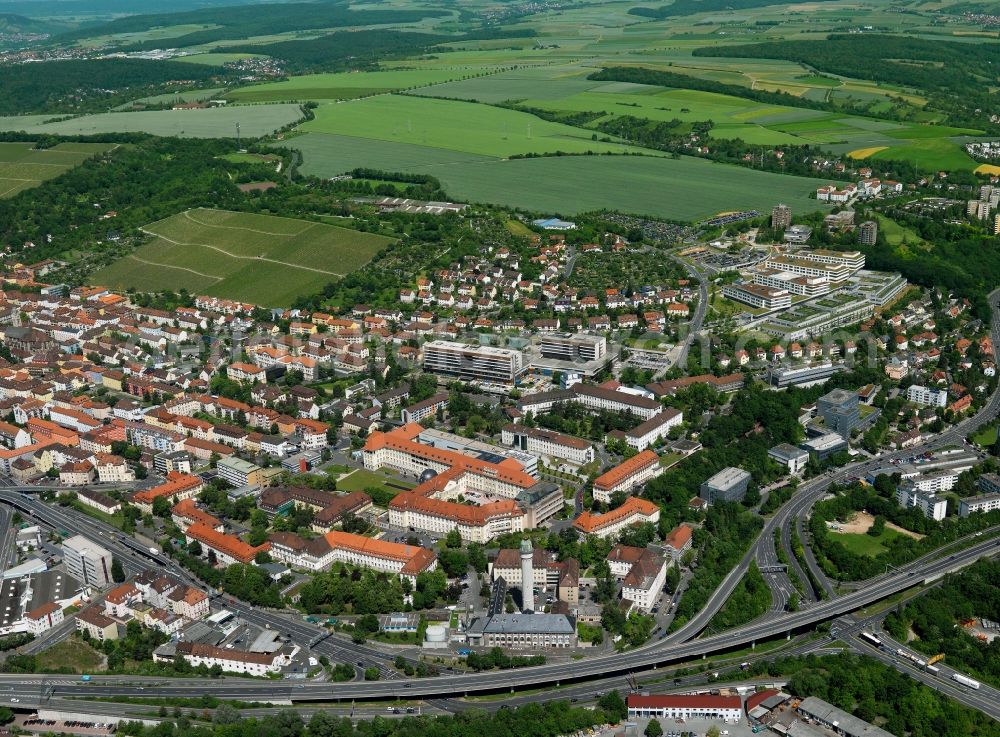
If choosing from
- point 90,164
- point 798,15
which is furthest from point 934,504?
point 798,15

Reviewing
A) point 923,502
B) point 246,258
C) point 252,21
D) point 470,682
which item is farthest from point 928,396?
point 252,21

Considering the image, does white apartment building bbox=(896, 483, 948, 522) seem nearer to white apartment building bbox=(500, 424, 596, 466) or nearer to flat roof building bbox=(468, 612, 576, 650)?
white apartment building bbox=(500, 424, 596, 466)

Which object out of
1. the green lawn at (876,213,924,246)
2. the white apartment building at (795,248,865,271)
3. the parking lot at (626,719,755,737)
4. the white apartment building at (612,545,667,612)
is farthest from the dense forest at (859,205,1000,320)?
the parking lot at (626,719,755,737)

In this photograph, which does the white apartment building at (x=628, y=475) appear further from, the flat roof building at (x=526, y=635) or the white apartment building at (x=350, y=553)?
the flat roof building at (x=526, y=635)

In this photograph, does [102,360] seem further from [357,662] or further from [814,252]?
[814,252]

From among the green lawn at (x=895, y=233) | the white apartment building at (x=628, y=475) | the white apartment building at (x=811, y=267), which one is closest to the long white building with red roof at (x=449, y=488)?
the white apartment building at (x=628, y=475)

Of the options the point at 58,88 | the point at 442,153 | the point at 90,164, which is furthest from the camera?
the point at 58,88
